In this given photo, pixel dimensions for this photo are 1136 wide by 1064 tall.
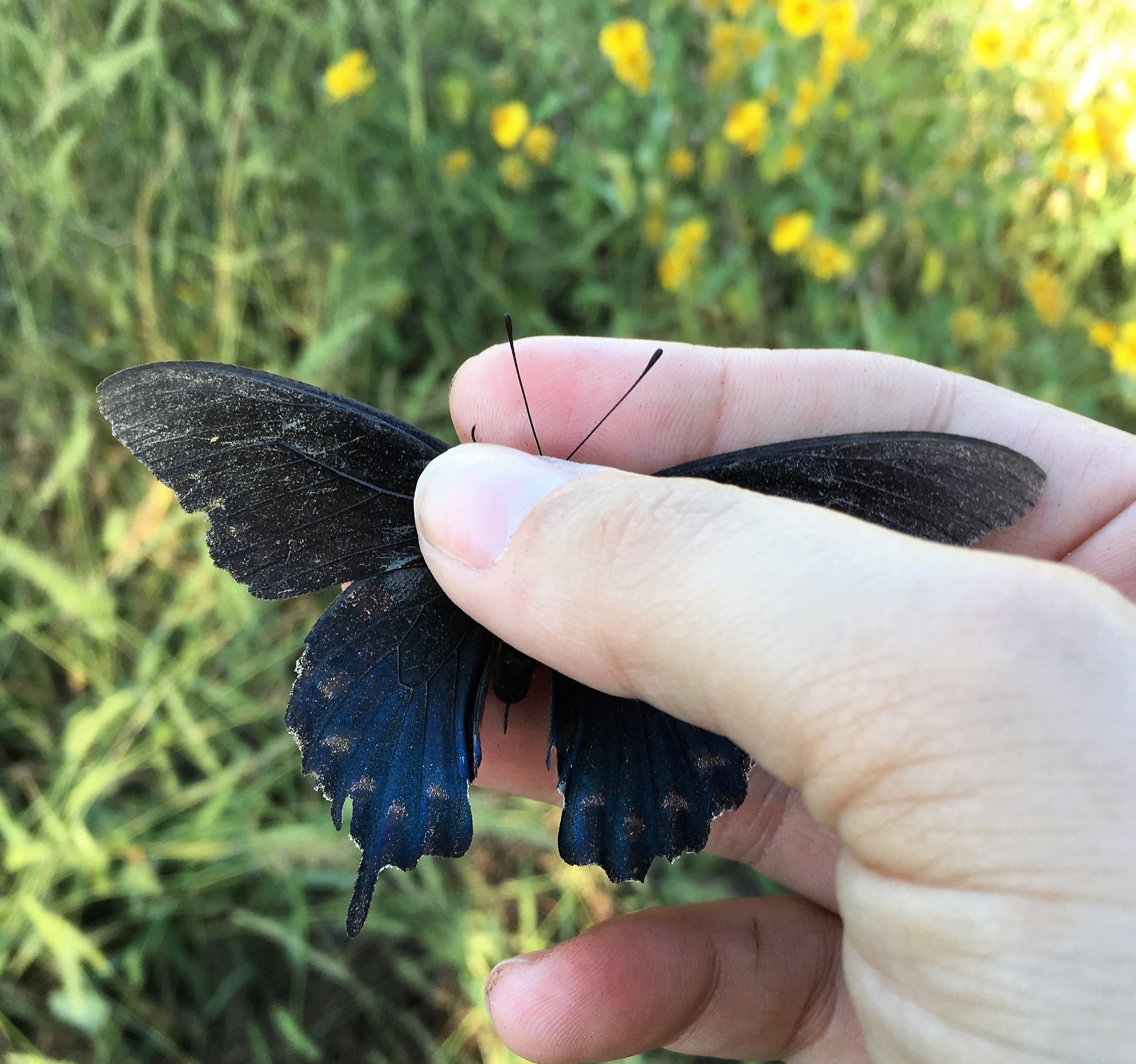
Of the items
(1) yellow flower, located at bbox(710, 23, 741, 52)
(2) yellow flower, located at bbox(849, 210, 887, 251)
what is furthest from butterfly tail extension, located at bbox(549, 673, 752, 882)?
(1) yellow flower, located at bbox(710, 23, 741, 52)

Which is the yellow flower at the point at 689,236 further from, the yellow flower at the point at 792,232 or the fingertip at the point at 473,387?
the fingertip at the point at 473,387

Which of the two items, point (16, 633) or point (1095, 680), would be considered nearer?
point (1095, 680)

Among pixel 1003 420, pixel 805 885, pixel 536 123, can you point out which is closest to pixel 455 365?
pixel 536 123

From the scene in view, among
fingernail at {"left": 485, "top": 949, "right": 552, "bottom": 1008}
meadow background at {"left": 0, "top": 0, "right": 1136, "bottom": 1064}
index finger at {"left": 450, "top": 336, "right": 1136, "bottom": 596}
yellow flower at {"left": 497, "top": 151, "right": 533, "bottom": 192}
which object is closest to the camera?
fingernail at {"left": 485, "top": 949, "right": 552, "bottom": 1008}

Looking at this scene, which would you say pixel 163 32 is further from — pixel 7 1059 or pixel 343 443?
pixel 7 1059

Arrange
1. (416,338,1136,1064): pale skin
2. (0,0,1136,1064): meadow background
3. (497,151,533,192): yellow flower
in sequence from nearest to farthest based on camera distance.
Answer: (416,338,1136,1064): pale skin
(0,0,1136,1064): meadow background
(497,151,533,192): yellow flower

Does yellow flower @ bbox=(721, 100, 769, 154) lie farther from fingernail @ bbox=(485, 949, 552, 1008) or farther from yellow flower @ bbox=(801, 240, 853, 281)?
fingernail @ bbox=(485, 949, 552, 1008)
